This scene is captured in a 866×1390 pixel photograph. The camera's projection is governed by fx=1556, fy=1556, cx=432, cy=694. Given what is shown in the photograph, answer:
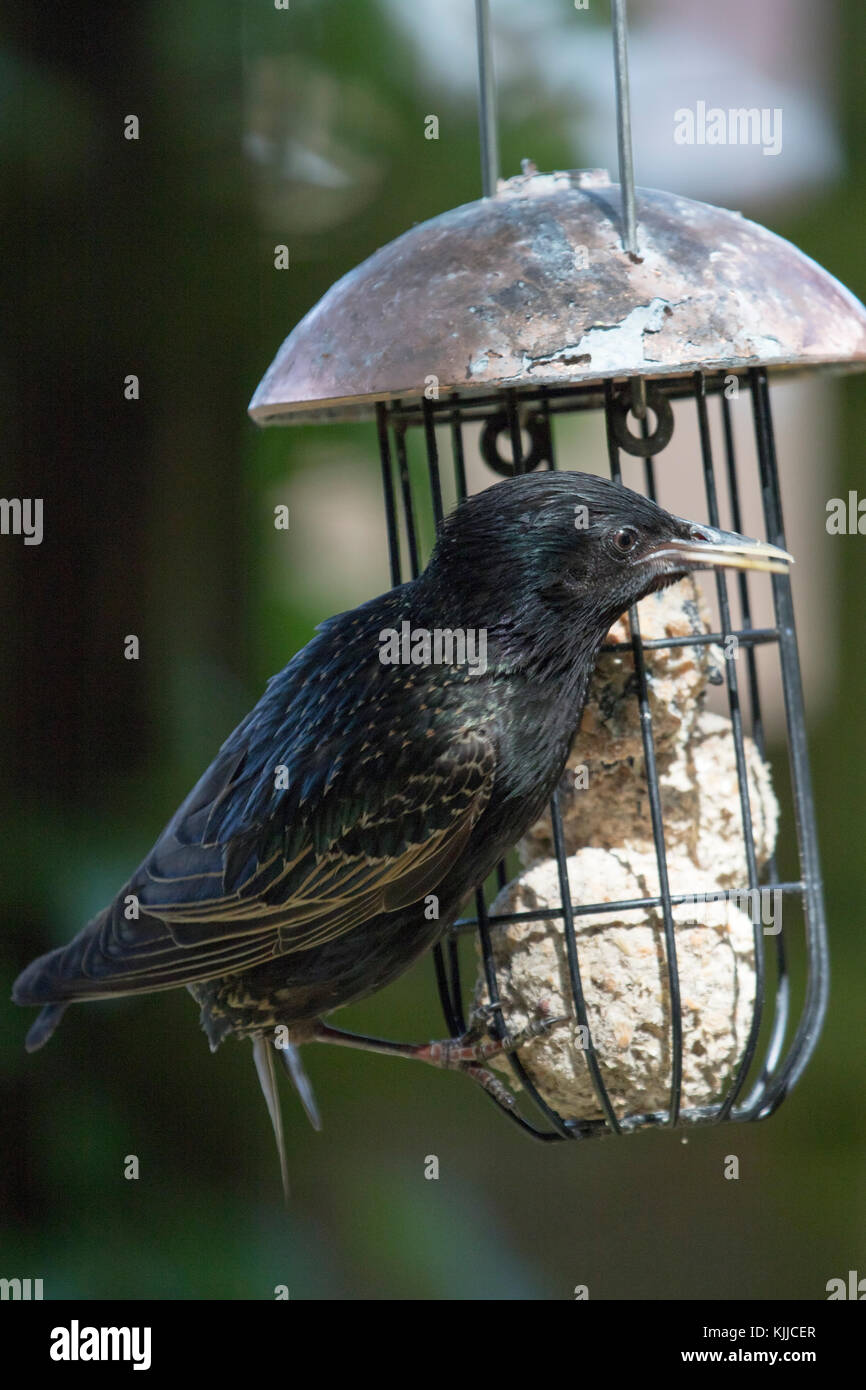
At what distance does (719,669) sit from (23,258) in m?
2.41

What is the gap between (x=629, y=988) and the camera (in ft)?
9.68

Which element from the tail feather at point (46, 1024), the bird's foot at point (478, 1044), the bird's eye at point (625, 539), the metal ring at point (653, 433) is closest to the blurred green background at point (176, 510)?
the tail feather at point (46, 1024)

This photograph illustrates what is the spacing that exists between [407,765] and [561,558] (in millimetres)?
465

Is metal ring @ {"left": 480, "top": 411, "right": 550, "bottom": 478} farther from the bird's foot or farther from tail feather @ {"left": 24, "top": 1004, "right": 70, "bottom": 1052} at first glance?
tail feather @ {"left": 24, "top": 1004, "right": 70, "bottom": 1052}

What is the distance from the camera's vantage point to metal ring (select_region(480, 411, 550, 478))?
10.4ft

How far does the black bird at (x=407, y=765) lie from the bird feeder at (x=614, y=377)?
184 mm

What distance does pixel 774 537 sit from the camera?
10.3 feet

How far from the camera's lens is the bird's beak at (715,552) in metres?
2.78

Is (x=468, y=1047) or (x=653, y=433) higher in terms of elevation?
(x=653, y=433)

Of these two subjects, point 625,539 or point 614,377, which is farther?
point 625,539

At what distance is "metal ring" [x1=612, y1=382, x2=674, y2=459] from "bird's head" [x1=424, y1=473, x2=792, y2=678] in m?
0.13

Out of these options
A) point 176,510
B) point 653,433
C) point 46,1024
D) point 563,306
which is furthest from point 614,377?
point 176,510

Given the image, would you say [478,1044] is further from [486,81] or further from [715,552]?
[486,81]

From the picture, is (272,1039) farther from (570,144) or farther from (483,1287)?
(570,144)
